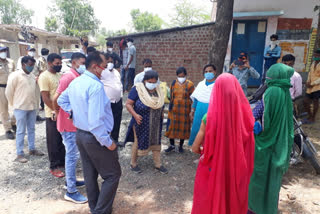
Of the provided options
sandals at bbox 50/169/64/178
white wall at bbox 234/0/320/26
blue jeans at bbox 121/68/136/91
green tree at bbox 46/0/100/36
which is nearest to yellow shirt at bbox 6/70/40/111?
sandals at bbox 50/169/64/178

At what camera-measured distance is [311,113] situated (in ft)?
21.1

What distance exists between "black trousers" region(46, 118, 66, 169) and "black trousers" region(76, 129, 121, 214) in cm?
136

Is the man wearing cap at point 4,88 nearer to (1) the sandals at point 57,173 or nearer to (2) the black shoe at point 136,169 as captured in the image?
(1) the sandals at point 57,173

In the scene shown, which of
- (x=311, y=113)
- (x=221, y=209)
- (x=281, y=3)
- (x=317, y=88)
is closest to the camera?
(x=221, y=209)

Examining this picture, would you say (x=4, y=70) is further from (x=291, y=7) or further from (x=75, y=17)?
(x=75, y=17)

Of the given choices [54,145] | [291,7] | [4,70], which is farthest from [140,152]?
[291,7]

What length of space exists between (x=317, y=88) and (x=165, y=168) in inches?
183

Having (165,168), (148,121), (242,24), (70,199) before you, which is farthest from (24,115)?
(242,24)

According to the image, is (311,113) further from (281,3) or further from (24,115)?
(24,115)

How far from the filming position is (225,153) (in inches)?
75.6

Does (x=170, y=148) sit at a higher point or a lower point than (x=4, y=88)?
lower

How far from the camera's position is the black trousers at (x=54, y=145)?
355cm

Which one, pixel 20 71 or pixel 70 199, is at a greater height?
pixel 20 71

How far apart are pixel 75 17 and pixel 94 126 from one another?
106 feet
